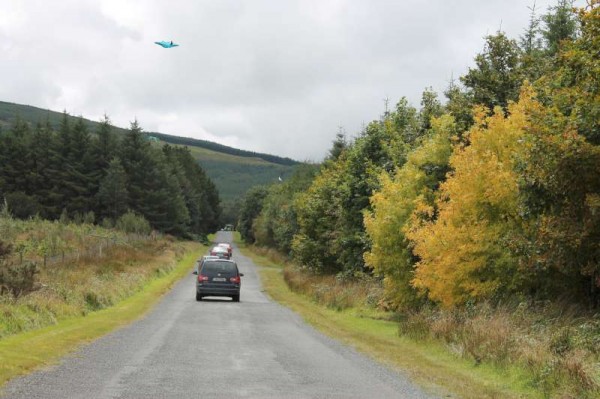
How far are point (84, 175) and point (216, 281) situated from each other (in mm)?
61531

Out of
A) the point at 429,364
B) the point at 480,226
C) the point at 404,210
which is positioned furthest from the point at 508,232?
the point at 404,210

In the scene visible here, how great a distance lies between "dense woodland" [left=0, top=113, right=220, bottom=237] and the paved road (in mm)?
68299

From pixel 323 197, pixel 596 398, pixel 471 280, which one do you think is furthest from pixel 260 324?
pixel 323 197

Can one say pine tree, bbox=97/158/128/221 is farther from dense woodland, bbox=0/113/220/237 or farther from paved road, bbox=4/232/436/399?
paved road, bbox=4/232/436/399

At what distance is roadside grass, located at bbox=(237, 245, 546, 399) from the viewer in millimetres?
10586

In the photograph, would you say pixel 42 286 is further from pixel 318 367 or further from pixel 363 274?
pixel 363 274

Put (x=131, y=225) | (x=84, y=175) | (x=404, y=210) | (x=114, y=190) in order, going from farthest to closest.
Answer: (x=84, y=175), (x=114, y=190), (x=131, y=225), (x=404, y=210)

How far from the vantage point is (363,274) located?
108ft

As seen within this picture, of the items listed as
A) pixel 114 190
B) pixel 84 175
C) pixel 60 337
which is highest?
pixel 84 175

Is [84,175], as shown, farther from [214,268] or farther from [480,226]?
[480,226]

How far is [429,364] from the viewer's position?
13266 millimetres

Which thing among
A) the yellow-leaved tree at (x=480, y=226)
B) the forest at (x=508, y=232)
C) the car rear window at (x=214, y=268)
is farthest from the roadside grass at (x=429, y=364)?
the car rear window at (x=214, y=268)

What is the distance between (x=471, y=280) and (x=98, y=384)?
1128 cm

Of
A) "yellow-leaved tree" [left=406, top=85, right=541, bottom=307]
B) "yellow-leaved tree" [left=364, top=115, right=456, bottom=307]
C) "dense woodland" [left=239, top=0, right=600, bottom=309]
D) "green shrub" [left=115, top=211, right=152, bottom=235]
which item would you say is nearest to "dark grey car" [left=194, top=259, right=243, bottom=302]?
"dense woodland" [left=239, top=0, right=600, bottom=309]
